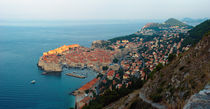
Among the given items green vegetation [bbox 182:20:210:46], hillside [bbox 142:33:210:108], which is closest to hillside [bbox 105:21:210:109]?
hillside [bbox 142:33:210:108]

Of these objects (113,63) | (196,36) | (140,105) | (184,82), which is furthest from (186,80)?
(113,63)

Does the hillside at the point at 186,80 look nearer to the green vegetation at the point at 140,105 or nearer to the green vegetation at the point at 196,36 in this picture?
the green vegetation at the point at 140,105

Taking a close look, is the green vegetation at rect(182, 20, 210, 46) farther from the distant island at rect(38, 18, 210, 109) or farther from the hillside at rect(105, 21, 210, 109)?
the hillside at rect(105, 21, 210, 109)

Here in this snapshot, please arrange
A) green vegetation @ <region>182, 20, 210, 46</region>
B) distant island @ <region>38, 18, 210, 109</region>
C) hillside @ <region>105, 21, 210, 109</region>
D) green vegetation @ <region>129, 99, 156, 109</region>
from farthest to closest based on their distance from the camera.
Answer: green vegetation @ <region>182, 20, 210, 46</region>
distant island @ <region>38, 18, 210, 109</region>
green vegetation @ <region>129, 99, 156, 109</region>
hillside @ <region>105, 21, 210, 109</region>

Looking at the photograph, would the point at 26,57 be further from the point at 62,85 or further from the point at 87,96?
the point at 87,96

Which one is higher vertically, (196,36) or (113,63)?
(196,36)

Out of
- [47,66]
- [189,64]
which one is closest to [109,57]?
[47,66]

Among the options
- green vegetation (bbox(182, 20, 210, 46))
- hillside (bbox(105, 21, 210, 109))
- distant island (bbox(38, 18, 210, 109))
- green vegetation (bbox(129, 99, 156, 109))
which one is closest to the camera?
hillside (bbox(105, 21, 210, 109))

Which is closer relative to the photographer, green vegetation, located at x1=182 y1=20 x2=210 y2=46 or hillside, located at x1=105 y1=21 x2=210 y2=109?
hillside, located at x1=105 y1=21 x2=210 y2=109

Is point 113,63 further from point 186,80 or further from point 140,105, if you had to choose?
point 186,80

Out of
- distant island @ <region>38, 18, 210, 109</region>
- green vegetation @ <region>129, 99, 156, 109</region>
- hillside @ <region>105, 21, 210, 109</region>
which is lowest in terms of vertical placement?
distant island @ <region>38, 18, 210, 109</region>

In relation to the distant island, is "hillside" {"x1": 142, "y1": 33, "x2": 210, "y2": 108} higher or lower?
higher

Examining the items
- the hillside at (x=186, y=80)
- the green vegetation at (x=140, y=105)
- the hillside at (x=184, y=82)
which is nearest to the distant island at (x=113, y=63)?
the green vegetation at (x=140, y=105)
